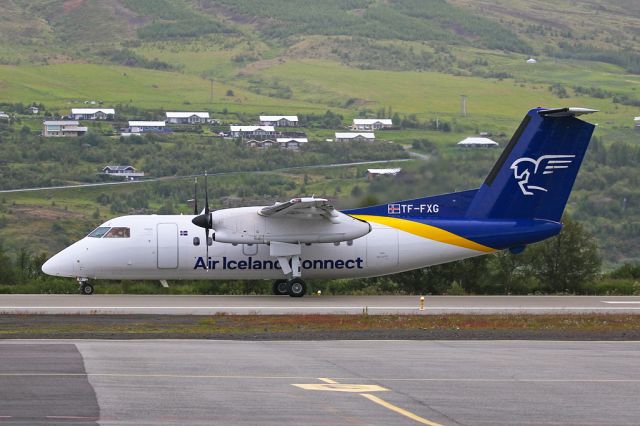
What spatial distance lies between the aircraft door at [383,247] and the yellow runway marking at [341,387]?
16226 millimetres

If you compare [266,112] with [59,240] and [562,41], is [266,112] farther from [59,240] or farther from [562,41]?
[562,41]

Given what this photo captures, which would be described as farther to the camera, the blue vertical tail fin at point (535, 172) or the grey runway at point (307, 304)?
the blue vertical tail fin at point (535, 172)

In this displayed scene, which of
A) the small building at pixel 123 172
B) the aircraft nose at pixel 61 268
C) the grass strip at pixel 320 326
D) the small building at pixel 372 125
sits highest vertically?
the small building at pixel 372 125

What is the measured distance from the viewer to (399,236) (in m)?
33.2

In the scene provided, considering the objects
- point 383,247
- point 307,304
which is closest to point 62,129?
point 383,247

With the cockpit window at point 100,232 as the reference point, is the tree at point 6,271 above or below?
below

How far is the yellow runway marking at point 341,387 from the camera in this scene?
655 inches

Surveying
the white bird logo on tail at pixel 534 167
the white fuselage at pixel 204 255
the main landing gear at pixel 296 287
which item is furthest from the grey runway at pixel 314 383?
the white bird logo on tail at pixel 534 167

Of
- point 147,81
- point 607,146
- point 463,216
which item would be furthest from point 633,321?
point 147,81

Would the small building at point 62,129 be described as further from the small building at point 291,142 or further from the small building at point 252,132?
the small building at point 291,142

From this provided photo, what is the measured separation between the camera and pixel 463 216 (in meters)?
33.3

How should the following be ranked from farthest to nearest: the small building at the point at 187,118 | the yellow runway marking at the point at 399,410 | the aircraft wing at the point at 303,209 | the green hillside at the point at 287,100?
the small building at the point at 187,118 → the green hillside at the point at 287,100 → the aircraft wing at the point at 303,209 → the yellow runway marking at the point at 399,410

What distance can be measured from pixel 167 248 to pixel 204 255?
107 cm

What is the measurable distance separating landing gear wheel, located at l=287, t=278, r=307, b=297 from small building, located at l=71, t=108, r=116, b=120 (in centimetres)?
8006
